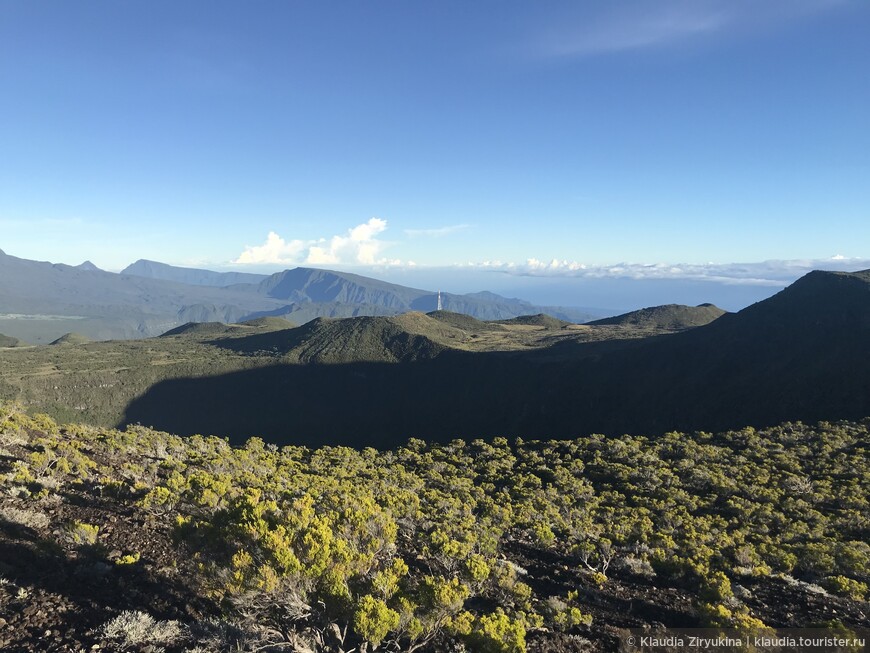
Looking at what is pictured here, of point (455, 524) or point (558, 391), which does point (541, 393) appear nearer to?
point (558, 391)

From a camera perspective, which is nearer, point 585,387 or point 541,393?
point 585,387

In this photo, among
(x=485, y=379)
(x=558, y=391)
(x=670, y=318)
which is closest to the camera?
(x=558, y=391)

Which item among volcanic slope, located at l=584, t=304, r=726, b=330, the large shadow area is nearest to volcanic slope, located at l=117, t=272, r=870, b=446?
the large shadow area

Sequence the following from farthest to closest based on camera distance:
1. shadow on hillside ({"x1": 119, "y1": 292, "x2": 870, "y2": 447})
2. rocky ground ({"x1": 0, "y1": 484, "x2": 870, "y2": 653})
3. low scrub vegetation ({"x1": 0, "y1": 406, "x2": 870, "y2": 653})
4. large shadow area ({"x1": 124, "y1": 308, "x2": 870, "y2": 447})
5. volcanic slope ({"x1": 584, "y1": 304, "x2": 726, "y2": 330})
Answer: volcanic slope ({"x1": 584, "y1": 304, "x2": 726, "y2": 330}), shadow on hillside ({"x1": 119, "y1": 292, "x2": 870, "y2": 447}), large shadow area ({"x1": 124, "y1": 308, "x2": 870, "y2": 447}), low scrub vegetation ({"x1": 0, "y1": 406, "x2": 870, "y2": 653}), rocky ground ({"x1": 0, "y1": 484, "x2": 870, "y2": 653})

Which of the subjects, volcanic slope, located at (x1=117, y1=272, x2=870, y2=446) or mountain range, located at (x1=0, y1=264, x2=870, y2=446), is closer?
volcanic slope, located at (x1=117, y1=272, x2=870, y2=446)

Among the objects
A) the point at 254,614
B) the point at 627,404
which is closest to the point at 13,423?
the point at 254,614

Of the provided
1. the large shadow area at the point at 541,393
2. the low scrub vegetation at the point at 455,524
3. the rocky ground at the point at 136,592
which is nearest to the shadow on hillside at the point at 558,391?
the large shadow area at the point at 541,393

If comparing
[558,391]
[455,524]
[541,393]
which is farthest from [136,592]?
[541,393]

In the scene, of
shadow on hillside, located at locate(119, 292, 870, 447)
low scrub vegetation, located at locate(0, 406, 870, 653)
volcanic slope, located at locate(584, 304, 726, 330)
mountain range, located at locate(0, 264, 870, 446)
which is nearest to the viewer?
low scrub vegetation, located at locate(0, 406, 870, 653)

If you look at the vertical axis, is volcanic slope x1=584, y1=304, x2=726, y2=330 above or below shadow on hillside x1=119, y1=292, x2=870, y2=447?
above

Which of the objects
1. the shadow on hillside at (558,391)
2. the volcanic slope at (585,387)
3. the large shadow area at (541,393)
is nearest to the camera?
the large shadow area at (541,393)

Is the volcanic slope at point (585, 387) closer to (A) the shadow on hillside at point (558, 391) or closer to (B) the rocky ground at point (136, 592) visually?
(A) the shadow on hillside at point (558, 391)

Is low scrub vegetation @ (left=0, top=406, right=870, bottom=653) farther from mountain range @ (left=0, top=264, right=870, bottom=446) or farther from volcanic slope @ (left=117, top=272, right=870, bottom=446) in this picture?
mountain range @ (left=0, top=264, right=870, bottom=446)

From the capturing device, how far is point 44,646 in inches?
464
